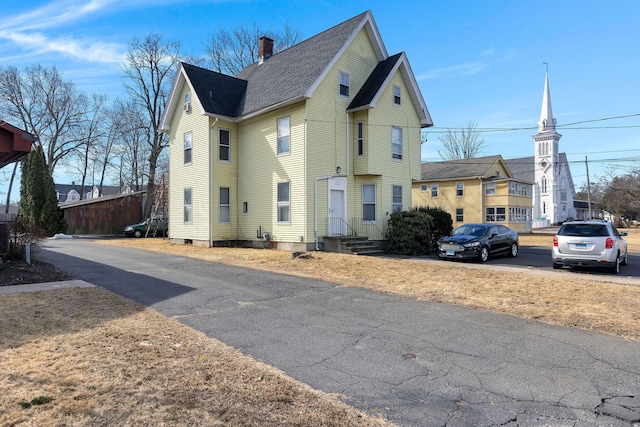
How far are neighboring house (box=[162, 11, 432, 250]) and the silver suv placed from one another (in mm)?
8302

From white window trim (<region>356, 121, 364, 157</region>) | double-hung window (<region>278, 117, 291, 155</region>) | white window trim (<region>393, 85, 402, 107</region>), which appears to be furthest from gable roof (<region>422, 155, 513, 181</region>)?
double-hung window (<region>278, 117, 291, 155</region>)

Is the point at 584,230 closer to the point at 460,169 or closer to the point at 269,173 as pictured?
the point at 269,173

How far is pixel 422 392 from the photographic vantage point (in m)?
4.06

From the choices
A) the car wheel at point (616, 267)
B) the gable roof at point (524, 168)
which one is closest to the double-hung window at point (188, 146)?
the car wheel at point (616, 267)

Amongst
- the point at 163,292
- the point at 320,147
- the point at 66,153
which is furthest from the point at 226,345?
the point at 66,153

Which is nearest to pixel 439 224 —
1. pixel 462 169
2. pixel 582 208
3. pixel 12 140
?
pixel 12 140

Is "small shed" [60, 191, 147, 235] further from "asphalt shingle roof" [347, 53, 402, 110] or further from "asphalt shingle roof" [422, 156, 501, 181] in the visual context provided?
"asphalt shingle roof" [422, 156, 501, 181]

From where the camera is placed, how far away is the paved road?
375 cm

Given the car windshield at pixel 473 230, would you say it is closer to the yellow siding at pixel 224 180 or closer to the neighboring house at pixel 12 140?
the yellow siding at pixel 224 180

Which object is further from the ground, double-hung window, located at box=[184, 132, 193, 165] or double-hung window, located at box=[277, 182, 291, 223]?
double-hung window, located at box=[184, 132, 193, 165]

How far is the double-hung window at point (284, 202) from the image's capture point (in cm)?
1821

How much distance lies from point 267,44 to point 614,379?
80.5 feet

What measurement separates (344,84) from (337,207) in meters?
5.83

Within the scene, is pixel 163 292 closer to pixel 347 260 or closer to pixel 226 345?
pixel 226 345
